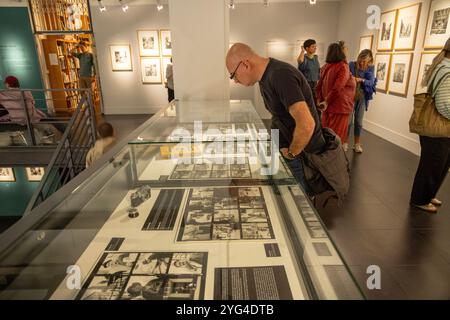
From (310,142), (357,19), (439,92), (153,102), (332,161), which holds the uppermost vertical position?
(357,19)

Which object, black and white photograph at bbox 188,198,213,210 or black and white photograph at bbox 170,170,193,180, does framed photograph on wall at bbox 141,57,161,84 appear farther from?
black and white photograph at bbox 188,198,213,210

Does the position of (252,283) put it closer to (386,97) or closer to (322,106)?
(322,106)

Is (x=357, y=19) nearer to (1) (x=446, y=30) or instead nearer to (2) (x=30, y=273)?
(1) (x=446, y=30)

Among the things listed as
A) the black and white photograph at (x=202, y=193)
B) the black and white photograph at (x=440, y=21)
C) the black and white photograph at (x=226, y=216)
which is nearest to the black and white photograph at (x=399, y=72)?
the black and white photograph at (x=440, y=21)

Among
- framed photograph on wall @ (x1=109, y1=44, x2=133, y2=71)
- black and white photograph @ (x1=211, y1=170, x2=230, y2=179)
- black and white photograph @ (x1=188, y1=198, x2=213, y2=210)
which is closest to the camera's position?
black and white photograph @ (x1=188, y1=198, x2=213, y2=210)

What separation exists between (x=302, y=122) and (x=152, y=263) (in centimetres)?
110

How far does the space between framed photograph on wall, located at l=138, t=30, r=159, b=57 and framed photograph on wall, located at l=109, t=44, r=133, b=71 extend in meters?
0.42

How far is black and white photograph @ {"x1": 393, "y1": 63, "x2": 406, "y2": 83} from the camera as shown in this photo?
611 cm

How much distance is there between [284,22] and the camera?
→ 9.08 metres

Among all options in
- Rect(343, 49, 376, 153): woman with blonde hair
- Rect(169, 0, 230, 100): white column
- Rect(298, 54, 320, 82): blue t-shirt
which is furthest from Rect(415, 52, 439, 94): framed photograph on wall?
Rect(169, 0, 230, 100): white column

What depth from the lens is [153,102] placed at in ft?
34.2

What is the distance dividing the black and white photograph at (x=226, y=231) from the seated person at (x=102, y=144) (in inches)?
76.6

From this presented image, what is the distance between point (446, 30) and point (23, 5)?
10417 mm
